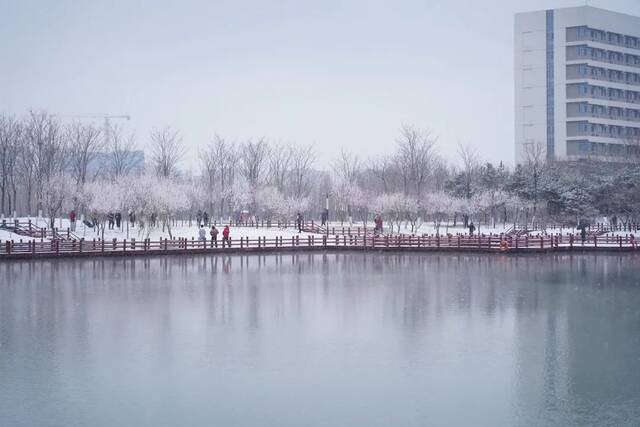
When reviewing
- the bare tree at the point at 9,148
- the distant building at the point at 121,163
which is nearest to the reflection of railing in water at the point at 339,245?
the bare tree at the point at 9,148

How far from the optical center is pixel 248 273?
3244 cm

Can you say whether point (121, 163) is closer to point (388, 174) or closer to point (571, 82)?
point (388, 174)

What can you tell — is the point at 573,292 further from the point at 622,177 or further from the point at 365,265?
the point at 622,177

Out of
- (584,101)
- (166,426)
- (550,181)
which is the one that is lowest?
(166,426)

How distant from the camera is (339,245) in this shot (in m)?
47.5

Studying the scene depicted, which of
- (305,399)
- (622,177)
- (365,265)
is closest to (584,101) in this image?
(622,177)

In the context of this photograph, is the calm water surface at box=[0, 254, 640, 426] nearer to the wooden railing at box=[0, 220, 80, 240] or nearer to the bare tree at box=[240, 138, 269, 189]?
the wooden railing at box=[0, 220, 80, 240]

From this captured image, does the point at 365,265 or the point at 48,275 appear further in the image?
the point at 365,265

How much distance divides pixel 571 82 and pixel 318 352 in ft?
258

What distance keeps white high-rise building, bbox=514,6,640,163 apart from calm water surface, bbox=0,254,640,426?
2391 inches

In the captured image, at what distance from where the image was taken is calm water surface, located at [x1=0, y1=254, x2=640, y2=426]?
12102mm

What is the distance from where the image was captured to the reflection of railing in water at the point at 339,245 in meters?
41.2

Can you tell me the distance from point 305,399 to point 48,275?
22324mm

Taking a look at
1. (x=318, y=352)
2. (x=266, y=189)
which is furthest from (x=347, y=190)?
(x=318, y=352)
